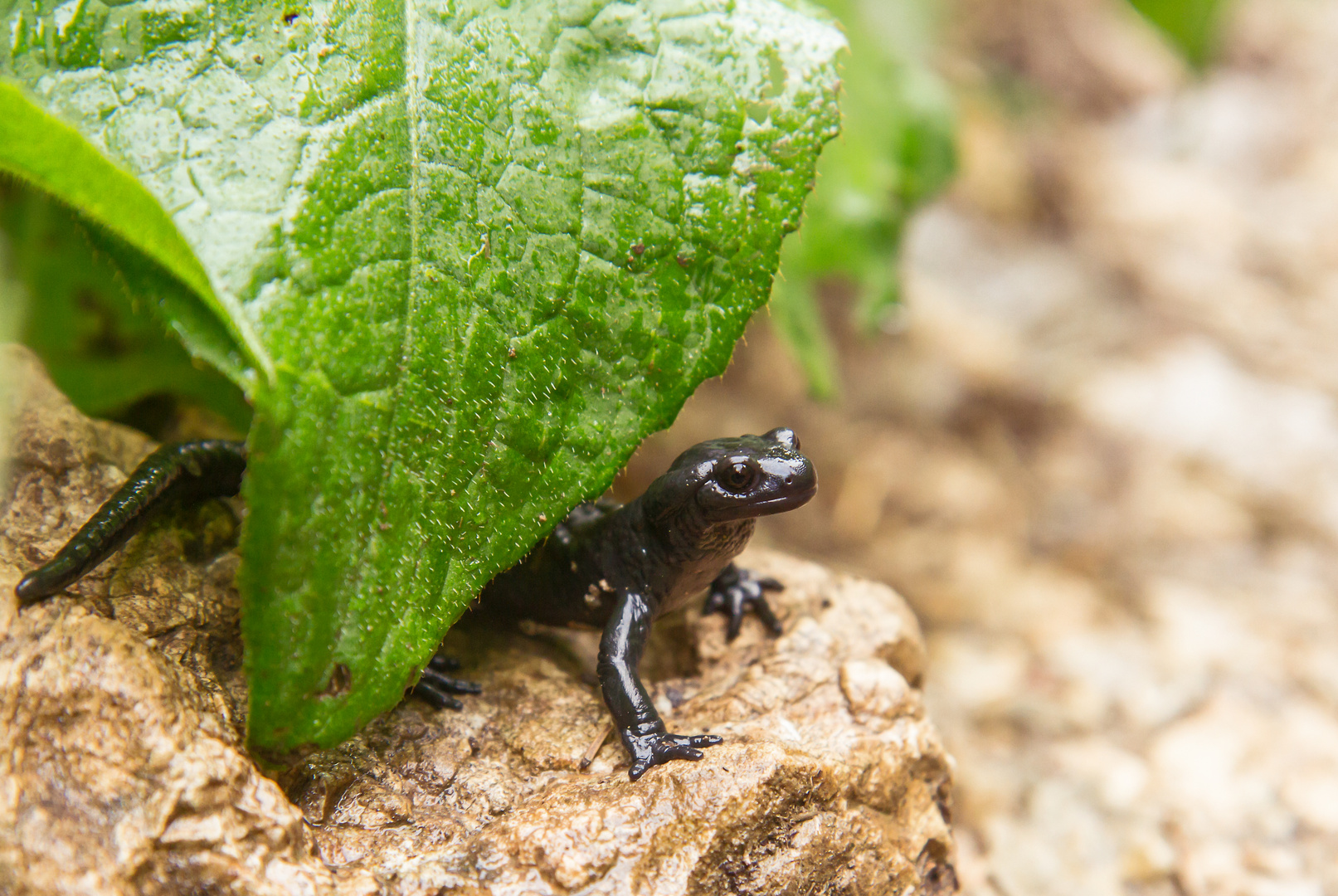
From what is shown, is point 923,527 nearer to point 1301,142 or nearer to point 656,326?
point 656,326

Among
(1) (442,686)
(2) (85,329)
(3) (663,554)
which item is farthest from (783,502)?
(2) (85,329)

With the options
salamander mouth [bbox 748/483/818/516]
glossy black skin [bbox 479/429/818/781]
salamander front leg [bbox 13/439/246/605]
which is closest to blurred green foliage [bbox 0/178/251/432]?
salamander front leg [bbox 13/439/246/605]

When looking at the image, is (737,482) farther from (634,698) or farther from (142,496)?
(142,496)

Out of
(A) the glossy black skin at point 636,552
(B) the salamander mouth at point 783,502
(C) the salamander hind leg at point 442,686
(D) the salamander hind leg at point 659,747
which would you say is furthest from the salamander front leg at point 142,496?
(B) the salamander mouth at point 783,502

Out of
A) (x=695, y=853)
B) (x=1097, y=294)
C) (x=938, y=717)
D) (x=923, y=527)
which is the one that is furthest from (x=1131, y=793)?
(x=1097, y=294)

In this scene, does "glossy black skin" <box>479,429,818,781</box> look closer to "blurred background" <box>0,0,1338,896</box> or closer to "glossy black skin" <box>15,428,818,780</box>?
"glossy black skin" <box>15,428,818,780</box>

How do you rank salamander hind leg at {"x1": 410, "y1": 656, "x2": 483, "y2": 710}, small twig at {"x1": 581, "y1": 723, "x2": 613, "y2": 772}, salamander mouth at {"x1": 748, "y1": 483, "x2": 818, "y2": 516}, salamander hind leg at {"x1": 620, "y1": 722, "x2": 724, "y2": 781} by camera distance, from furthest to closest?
salamander mouth at {"x1": 748, "y1": 483, "x2": 818, "y2": 516} < salamander hind leg at {"x1": 410, "y1": 656, "x2": 483, "y2": 710} < small twig at {"x1": 581, "y1": 723, "x2": 613, "y2": 772} < salamander hind leg at {"x1": 620, "y1": 722, "x2": 724, "y2": 781}

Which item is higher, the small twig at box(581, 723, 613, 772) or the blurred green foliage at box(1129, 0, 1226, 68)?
the blurred green foliage at box(1129, 0, 1226, 68)
